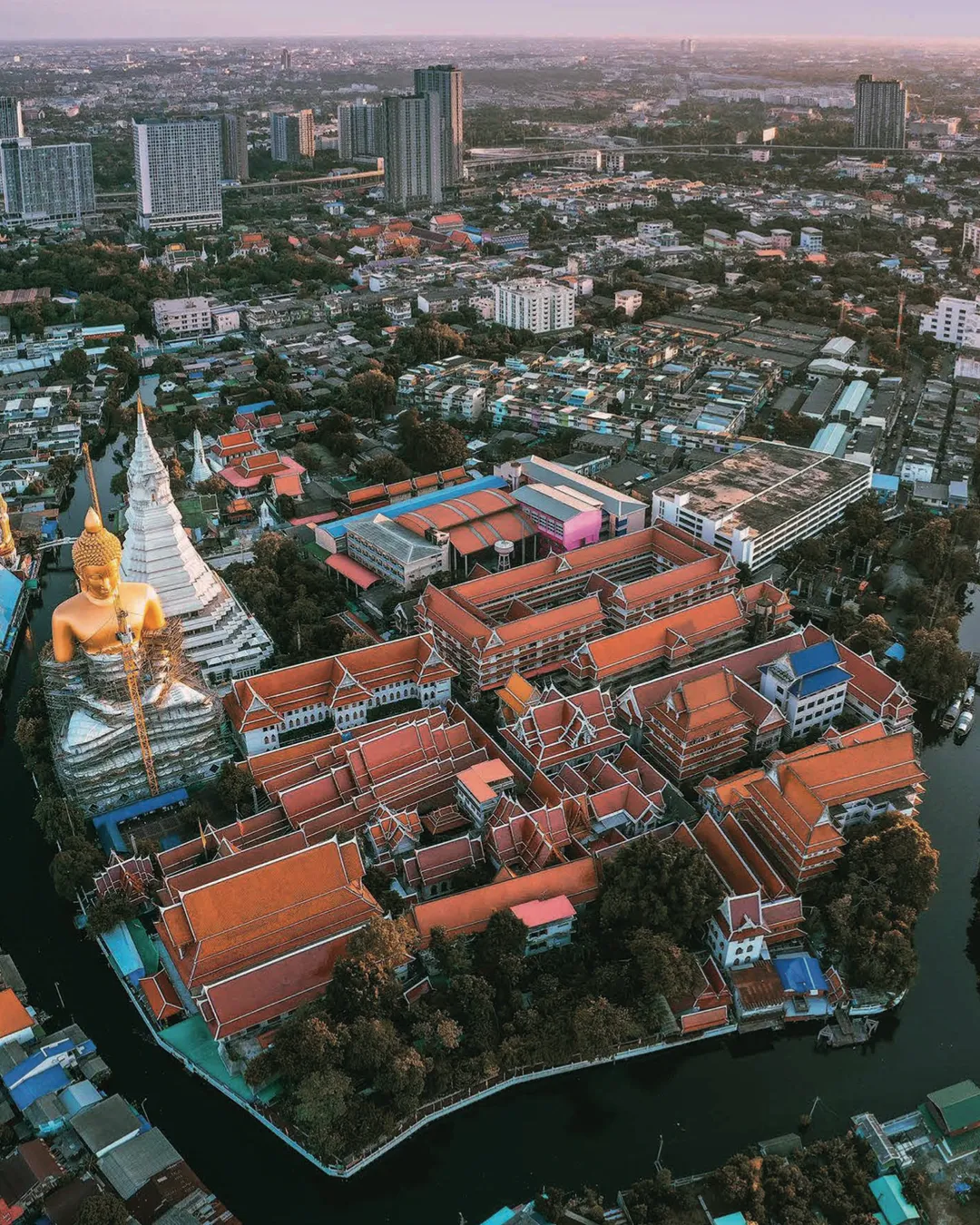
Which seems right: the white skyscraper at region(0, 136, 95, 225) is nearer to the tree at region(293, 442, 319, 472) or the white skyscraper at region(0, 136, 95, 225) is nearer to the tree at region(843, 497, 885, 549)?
the tree at region(293, 442, 319, 472)

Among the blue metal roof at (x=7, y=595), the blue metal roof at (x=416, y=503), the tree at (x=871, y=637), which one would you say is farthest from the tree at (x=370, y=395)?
the tree at (x=871, y=637)

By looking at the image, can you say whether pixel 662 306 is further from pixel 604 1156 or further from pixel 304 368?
pixel 604 1156

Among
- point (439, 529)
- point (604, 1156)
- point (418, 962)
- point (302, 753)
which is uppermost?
point (439, 529)

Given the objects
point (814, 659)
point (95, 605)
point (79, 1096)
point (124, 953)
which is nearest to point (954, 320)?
point (814, 659)

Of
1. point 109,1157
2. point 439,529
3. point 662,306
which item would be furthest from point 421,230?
point 109,1157

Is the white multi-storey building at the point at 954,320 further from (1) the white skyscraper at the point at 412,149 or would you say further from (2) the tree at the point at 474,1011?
(1) the white skyscraper at the point at 412,149

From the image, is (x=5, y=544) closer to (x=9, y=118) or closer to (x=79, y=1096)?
(x=79, y=1096)

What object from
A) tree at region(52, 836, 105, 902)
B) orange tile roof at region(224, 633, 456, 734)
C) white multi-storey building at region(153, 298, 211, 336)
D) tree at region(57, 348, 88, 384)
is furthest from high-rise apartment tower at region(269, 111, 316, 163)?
tree at region(52, 836, 105, 902)
